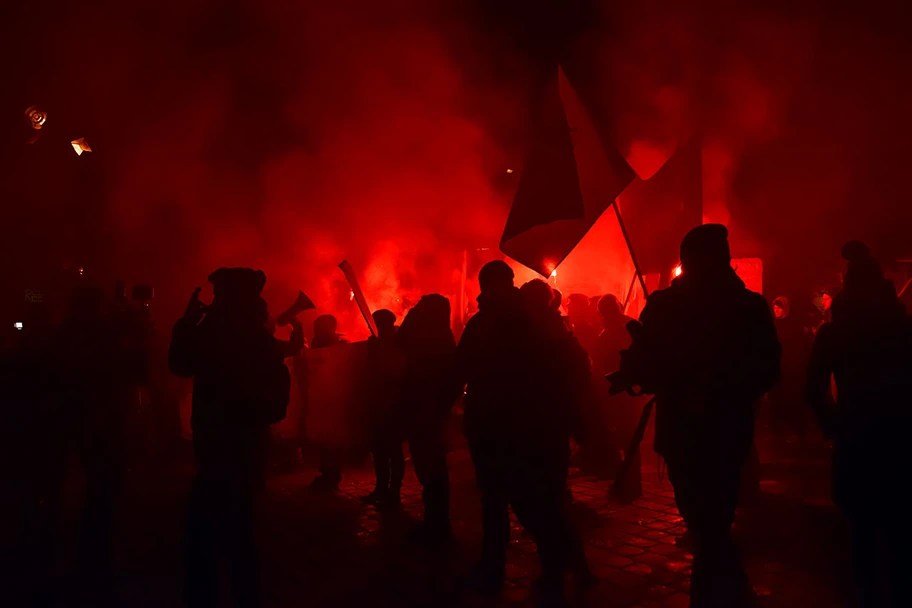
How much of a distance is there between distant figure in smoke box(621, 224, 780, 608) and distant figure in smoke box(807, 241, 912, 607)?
289 millimetres

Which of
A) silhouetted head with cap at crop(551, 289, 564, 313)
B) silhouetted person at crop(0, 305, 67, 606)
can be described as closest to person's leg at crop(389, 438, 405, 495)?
silhouetted head with cap at crop(551, 289, 564, 313)

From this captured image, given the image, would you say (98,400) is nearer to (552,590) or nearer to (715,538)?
(552,590)

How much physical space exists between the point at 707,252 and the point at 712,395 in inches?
22.4

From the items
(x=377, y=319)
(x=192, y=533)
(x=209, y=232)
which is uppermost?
(x=209, y=232)

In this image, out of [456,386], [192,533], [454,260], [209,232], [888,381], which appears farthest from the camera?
[209,232]

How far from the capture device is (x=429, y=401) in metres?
4.53

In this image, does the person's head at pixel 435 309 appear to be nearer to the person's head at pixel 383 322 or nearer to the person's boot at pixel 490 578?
the person's head at pixel 383 322

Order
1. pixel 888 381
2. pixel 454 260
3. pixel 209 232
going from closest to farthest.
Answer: pixel 888 381
pixel 454 260
pixel 209 232

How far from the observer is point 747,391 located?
251cm

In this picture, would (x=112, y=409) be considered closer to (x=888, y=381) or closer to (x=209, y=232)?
(x=888, y=381)

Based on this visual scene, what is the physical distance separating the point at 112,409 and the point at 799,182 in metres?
13.5

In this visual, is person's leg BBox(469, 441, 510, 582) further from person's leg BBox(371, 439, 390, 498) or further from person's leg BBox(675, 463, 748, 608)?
person's leg BBox(371, 439, 390, 498)

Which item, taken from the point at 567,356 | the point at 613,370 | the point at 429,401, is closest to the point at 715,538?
the point at 567,356

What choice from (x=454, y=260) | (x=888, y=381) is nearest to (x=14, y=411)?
(x=888, y=381)
